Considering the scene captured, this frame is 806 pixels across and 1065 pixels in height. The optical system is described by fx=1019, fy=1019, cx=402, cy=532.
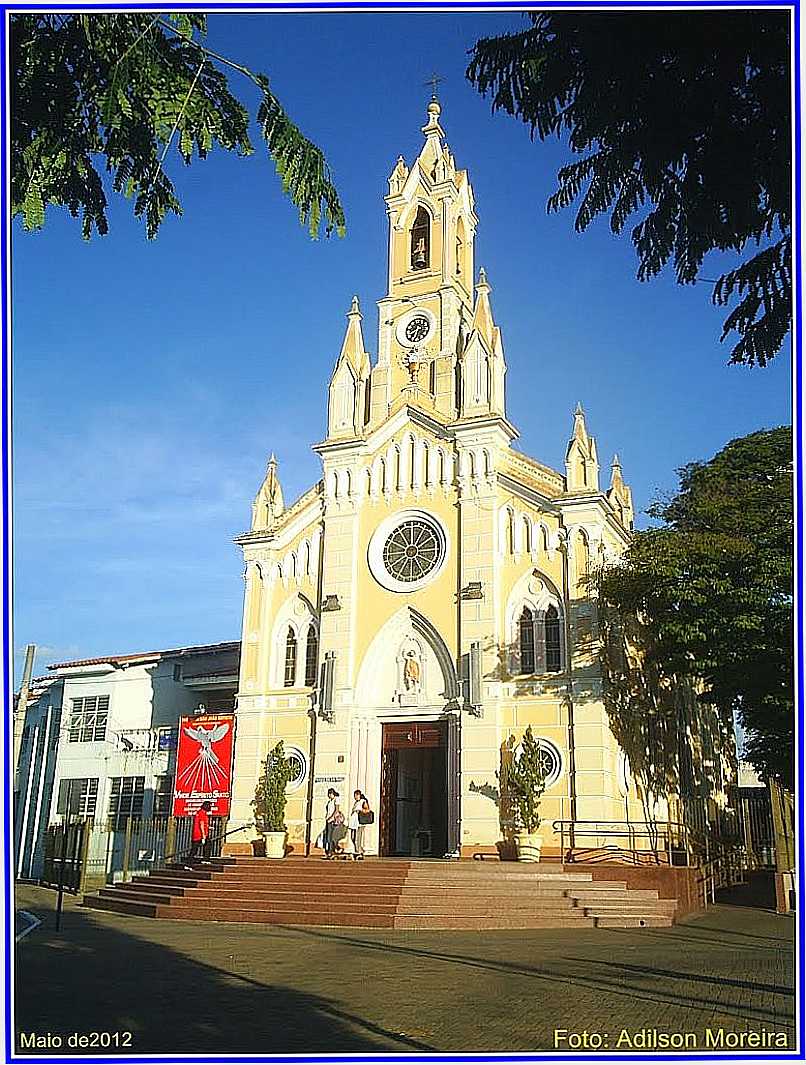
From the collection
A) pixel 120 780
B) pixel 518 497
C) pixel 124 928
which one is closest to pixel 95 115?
pixel 124 928

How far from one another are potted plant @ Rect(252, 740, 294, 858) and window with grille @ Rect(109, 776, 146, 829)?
821 centimetres

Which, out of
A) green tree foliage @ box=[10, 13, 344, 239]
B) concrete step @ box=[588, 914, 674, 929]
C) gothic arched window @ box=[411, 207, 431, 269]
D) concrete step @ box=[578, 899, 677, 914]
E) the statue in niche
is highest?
gothic arched window @ box=[411, 207, 431, 269]

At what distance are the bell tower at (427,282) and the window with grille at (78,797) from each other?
15.7 m

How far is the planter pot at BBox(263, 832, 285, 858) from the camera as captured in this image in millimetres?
23453

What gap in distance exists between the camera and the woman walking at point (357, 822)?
2274 cm

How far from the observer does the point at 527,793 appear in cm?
2178

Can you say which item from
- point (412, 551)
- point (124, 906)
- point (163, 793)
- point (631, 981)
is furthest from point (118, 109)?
point (163, 793)

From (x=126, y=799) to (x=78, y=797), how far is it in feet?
6.77

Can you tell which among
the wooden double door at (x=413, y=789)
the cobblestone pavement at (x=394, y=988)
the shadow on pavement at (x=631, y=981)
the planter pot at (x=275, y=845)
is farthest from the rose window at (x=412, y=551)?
the shadow on pavement at (x=631, y=981)

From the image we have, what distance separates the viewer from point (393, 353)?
29203 millimetres

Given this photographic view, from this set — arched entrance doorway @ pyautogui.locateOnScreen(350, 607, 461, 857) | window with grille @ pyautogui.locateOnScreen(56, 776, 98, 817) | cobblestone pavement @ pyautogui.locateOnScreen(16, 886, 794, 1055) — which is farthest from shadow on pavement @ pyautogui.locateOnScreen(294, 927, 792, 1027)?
window with grille @ pyautogui.locateOnScreen(56, 776, 98, 817)

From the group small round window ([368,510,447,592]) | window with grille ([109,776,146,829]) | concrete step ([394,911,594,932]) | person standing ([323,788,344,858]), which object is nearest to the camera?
concrete step ([394,911,594,932])

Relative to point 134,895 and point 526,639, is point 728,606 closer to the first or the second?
point 526,639

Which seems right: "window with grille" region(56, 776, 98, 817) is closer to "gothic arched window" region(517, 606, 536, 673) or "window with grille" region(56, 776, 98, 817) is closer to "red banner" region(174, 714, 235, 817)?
"red banner" region(174, 714, 235, 817)
